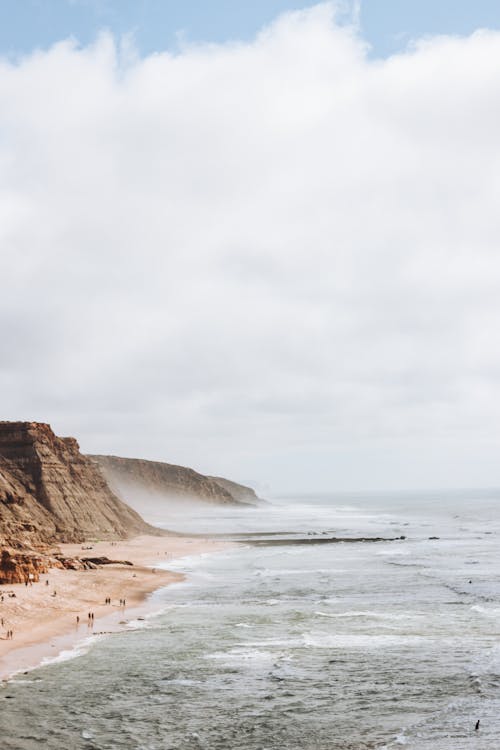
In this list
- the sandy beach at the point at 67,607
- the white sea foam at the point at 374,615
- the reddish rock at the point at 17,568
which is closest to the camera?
the sandy beach at the point at 67,607

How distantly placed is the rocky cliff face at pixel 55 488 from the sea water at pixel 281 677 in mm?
31473

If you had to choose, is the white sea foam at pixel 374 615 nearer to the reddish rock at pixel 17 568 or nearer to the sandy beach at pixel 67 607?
the sandy beach at pixel 67 607

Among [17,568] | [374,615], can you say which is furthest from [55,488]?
[374,615]

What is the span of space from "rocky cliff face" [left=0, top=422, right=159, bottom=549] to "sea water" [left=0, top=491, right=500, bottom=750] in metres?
31.5

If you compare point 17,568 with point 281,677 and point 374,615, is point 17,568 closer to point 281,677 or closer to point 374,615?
point 374,615

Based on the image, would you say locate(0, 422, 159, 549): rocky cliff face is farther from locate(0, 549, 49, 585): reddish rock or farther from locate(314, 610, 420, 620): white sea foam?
locate(314, 610, 420, 620): white sea foam

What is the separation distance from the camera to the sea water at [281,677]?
1864 centimetres

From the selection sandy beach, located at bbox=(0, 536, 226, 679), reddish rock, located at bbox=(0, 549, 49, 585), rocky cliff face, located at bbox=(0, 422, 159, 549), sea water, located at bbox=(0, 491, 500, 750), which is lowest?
sea water, located at bbox=(0, 491, 500, 750)

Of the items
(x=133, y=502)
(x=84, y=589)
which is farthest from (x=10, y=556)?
(x=133, y=502)

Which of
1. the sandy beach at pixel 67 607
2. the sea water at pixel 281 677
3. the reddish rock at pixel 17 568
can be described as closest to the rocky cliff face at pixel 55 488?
the sandy beach at pixel 67 607

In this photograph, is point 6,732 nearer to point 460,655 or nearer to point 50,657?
point 50,657

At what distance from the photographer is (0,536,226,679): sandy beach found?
1107 inches

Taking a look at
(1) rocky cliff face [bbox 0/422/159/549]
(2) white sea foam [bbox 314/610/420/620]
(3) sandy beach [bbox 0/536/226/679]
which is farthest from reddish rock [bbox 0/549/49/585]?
(1) rocky cliff face [bbox 0/422/159/549]

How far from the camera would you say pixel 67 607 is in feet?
120
